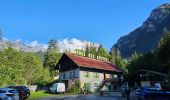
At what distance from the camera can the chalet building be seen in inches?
2992

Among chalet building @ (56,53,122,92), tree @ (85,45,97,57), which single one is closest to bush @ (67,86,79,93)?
chalet building @ (56,53,122,92)

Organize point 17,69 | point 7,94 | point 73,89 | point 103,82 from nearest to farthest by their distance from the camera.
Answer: point 7,94, point 73,89, point 103,82, point 17,69

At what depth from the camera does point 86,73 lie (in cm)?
7744

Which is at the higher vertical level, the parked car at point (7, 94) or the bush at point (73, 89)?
the bush at point (73, 89)

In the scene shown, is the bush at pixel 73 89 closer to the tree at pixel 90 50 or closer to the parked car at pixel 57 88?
the parked car at pixel 57 88

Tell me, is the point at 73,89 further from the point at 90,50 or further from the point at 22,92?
the point at 90,50

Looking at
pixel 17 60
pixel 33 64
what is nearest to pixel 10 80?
pixel 17 60

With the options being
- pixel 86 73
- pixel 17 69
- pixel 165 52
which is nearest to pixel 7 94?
pixel 86 73

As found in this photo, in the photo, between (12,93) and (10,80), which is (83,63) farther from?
(12,93)

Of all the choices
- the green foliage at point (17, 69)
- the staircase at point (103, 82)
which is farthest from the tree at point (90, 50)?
the staircase at point (103, 82)

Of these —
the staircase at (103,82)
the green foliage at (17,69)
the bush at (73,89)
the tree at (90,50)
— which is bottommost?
the bush at (73,89)

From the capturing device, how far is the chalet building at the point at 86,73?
249 ft

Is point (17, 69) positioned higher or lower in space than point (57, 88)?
higher

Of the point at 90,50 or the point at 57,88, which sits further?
the point at 90,50
